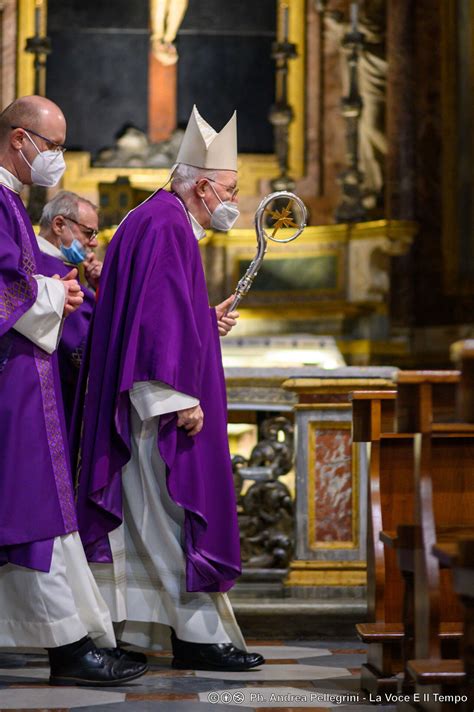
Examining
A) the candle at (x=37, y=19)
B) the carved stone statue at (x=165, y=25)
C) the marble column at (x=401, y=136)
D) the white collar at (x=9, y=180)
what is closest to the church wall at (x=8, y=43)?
the candle at (x=37, y=19)

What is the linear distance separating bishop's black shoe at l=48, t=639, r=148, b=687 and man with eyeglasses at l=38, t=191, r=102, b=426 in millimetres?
993

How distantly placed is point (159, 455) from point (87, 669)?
680 millimetres

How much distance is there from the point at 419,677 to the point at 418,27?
256 inches

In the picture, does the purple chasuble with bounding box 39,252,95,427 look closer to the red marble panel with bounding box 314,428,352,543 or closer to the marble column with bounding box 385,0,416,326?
the red marble panel with bounding box 314,428,352,543

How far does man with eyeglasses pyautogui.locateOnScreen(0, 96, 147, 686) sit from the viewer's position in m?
3.76

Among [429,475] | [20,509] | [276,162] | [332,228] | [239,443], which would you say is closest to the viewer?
[429,475]

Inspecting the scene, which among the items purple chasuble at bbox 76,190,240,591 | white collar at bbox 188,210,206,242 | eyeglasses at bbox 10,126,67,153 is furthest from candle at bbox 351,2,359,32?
eyeglasses at bbox 10,126,67,153

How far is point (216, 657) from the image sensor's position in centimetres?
404

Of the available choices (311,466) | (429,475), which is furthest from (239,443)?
(429,475)

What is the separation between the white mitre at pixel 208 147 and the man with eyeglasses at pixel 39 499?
0.66m

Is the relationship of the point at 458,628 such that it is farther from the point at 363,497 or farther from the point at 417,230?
the point at 417,230

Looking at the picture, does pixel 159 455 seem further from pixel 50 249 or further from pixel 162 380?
pixel 50 249

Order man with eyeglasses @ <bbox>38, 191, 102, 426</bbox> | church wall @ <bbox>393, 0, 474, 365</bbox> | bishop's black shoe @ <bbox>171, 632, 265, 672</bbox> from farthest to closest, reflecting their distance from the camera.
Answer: church wall @ <bbox>393, 0, 474, 365</bbox>, man with eyeglasses @ <bbox>38, 191, 102, 426</bbox>, bishop's black shoe @ <bbox>171, 632, 265, 672</bbox>

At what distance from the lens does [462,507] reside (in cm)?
359
